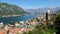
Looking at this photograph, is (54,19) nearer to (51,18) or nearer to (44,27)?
(51,18)

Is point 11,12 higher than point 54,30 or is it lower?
lower

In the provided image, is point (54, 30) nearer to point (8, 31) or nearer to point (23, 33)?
point (23, 33)

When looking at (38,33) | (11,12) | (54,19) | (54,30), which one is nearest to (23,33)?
(38,33)

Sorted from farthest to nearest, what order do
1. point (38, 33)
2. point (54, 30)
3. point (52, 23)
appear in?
point (52, 23) < point (54, 30) < point (38, 33)

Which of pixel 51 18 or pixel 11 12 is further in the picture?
pixel 11 12

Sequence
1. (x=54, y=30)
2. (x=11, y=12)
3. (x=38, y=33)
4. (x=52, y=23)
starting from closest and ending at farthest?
(x=38, y=33)
(x=54, y=30)
(x=52, y=23)
(x=11, y=12)

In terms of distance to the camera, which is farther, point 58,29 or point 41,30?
point 58,29

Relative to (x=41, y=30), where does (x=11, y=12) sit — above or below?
below

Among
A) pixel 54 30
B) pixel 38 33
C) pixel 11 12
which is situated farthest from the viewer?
pixel 11 12

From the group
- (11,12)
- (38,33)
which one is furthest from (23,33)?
(11,12)
